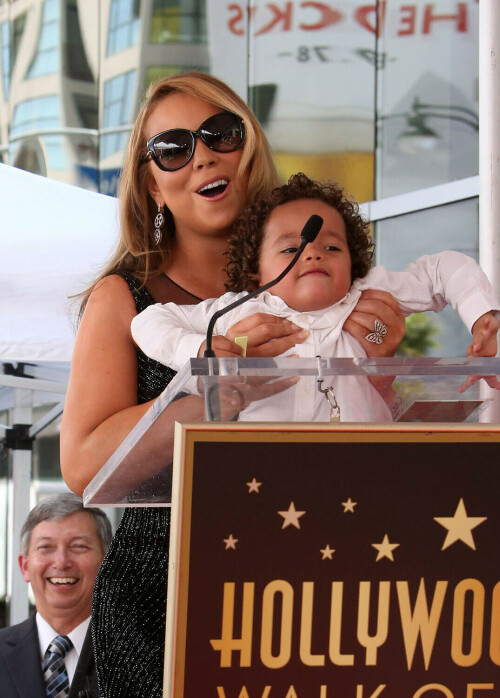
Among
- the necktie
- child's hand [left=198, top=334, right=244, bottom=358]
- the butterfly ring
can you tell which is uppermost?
the butterfly ring

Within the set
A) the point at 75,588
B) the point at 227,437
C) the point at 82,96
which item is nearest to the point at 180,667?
the point at 227,437

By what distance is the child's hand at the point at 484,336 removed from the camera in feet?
4.92

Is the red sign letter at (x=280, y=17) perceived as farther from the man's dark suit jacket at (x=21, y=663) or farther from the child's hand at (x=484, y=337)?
the child's hand at (x=484, y=337)

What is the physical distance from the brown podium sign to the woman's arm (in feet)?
2.20

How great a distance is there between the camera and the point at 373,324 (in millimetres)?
1593

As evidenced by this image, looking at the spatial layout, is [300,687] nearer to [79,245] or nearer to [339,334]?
[339,334]

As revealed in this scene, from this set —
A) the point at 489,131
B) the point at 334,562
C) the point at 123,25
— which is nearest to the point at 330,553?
the point at 334,562

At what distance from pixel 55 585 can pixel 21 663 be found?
0.38 m

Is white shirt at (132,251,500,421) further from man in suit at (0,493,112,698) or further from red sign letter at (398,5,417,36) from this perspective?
red sign letter at (398,5,417,36)

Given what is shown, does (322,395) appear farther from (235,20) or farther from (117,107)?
(235,20)

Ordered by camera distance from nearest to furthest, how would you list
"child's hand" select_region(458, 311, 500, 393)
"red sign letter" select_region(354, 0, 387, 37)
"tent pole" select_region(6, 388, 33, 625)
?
"child's hand" select_region(458, 311, 500, 393)
"tent pole" select_region(6, 388, 33, 625)
"red sign letter" select_region(354, 0, 387, 37)

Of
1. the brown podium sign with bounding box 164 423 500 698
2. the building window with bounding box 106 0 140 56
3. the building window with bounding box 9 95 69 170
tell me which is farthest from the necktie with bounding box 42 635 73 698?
the building window with bounding box 106 0 140 56

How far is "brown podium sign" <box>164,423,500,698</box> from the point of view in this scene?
935 millimetres

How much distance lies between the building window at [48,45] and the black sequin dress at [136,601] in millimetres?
5643
